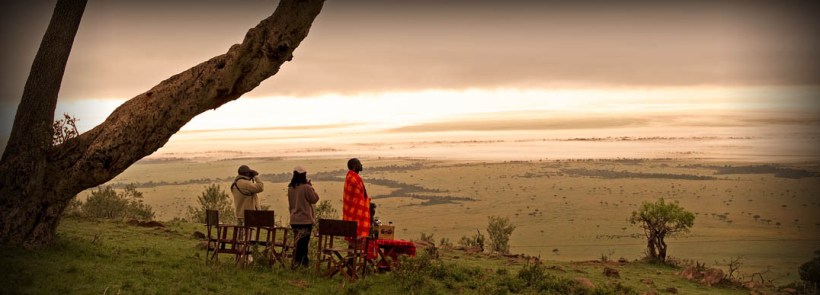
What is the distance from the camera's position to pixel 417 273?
14047 millimetres

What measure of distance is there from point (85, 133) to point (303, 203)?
14.4 feet

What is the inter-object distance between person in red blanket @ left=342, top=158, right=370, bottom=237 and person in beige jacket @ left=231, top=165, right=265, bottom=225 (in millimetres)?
2002

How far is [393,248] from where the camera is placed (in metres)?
15.0

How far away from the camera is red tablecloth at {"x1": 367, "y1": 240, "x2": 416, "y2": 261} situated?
47.5ft

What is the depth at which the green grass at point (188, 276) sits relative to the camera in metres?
12.4

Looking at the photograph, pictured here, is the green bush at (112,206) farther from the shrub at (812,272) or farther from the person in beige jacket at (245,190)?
the shrub at (812,272)

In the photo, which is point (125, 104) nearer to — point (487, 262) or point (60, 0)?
point (60, 0)

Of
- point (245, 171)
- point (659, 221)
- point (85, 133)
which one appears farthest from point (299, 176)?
point (659, 221)

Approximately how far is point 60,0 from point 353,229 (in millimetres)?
7178

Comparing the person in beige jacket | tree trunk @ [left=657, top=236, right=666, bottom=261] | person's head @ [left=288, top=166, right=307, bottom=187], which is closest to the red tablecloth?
person's head @ [left=288, top=166, right=307, bottom=187]

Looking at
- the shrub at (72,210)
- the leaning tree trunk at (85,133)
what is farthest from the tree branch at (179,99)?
the shrub at (72,210)

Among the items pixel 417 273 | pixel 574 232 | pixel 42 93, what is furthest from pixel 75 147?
pixel 574 232

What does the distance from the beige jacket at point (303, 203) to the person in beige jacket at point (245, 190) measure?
127 centimetres

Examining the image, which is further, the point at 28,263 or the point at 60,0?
the point at 60,0
